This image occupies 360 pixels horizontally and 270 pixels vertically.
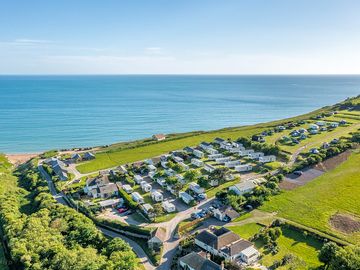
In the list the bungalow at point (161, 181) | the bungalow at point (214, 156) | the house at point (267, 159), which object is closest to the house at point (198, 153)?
the bungalow at point (214, 156)

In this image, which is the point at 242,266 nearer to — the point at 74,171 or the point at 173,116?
the point at 74,171

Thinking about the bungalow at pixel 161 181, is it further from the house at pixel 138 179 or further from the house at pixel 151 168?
the house at pixel 151 168

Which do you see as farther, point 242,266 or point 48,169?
point 48,169

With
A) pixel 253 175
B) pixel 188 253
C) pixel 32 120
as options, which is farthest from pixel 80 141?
pixel 188 253

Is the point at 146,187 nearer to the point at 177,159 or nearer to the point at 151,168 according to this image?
the point at 151,168

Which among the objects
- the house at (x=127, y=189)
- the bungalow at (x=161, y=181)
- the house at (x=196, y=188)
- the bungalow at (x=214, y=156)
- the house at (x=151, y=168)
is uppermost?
the bungalow at (x=214, y=156)

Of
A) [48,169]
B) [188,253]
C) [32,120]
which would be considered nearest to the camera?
[188,253]

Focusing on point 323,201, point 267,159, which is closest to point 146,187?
point 267,159
